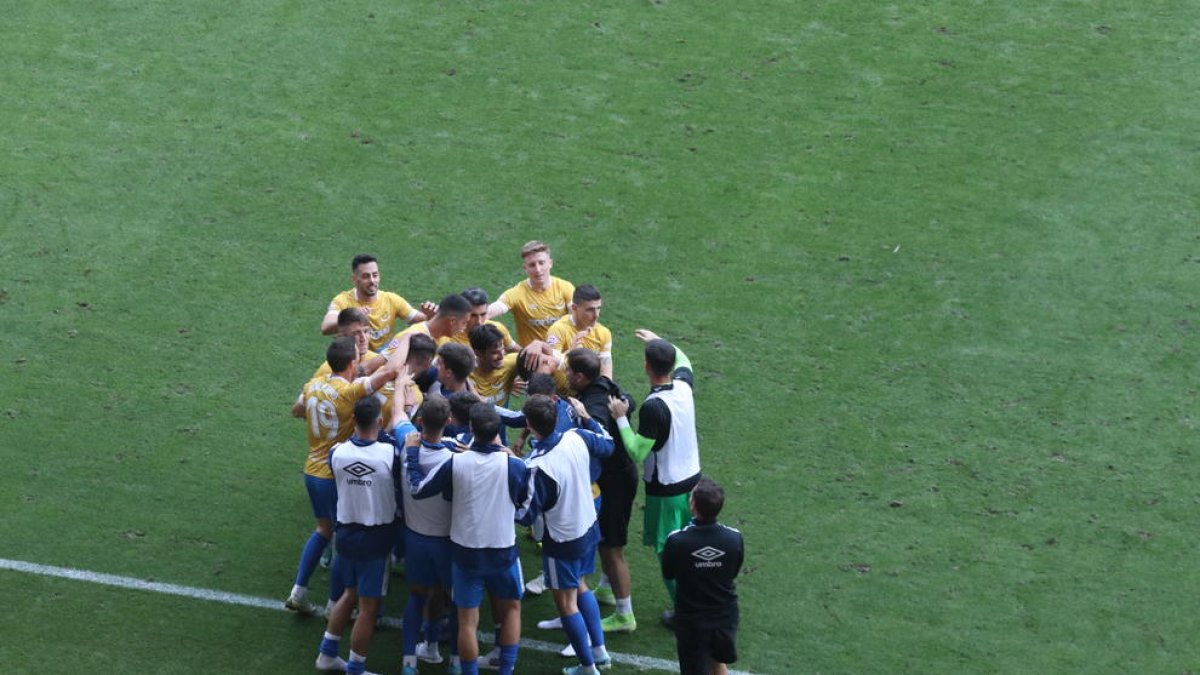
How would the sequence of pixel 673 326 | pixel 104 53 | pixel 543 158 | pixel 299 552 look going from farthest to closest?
pixel 104 53
pixel 543 158
pixel 673 326
pixel 299 552

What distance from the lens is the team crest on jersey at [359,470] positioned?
861 cm

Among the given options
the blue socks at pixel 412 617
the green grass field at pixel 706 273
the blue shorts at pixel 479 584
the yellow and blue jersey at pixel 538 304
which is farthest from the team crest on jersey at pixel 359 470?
the yellow and blue jersey at pixel 538 304

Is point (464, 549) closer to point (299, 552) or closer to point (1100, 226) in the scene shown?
point (299, 552)

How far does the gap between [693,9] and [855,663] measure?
8279 mm

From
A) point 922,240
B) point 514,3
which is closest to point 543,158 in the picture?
point 514,3

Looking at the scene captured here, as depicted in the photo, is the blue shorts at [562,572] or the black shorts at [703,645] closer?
the black shorts at [703,645]

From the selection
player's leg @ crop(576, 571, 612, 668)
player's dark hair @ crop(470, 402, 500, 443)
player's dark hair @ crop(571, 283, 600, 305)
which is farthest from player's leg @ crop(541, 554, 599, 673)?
player's dark hair @ crop(571, 283, 600, 305)

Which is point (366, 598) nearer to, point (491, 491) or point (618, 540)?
point (491, 491)

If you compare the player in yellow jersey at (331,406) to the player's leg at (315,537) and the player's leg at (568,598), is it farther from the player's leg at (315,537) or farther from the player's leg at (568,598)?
the player's leg at (568,598)

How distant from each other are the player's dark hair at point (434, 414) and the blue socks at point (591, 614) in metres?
1.42

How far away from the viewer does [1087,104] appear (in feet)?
47.3

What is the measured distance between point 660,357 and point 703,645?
1774 millimetres

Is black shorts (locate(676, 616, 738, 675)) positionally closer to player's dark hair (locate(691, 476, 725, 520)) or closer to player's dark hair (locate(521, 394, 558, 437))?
player's dark hair (locate(691, 476, 725, 520))

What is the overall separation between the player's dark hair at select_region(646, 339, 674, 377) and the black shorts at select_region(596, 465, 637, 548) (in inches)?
25.4
